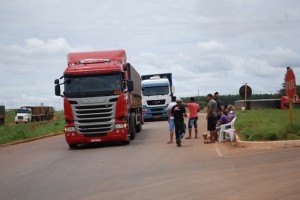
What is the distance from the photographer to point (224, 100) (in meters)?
100

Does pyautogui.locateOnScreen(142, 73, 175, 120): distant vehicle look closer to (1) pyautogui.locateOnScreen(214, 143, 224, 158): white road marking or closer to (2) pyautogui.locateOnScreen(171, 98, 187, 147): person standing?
(2) pyautogui.locateOnScreen(171, 98, 187, 147): person standing

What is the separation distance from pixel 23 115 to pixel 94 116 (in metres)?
50.4

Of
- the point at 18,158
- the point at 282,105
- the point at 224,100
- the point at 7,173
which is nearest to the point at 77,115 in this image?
the point at 18,158

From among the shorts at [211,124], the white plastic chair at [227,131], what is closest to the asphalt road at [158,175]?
the white plastic chair at [227,131]

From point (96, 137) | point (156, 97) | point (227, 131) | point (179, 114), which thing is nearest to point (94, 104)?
point (96, 137)

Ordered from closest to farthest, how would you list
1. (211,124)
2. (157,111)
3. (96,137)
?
(211,124) → (96,137) → (157,111)

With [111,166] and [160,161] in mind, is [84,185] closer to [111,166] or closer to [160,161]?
[111,166]

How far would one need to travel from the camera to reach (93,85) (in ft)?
62.1

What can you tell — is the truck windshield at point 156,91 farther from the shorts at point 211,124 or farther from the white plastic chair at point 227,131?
the shorts at point 211,124

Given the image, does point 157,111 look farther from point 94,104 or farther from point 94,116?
point 94,104

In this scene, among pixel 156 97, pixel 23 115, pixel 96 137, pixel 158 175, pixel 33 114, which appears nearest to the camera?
pixel 158 175

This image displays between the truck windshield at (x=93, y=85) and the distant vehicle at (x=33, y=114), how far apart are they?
50.1 metres

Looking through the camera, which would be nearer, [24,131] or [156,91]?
[24,131]

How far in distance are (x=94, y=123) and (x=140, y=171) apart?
7091 millimetres
